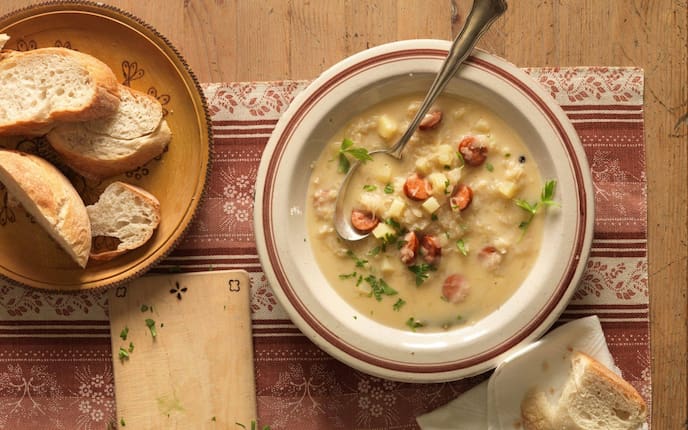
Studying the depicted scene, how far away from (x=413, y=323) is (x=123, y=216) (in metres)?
1.29

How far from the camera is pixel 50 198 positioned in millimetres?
2705

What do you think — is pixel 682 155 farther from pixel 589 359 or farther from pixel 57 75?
pixel 57 75

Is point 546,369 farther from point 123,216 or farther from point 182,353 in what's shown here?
point 123,216

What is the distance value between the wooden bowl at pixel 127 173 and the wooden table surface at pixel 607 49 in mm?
315

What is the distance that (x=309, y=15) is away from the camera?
10.0ft

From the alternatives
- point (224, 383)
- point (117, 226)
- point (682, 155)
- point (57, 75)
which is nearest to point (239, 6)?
point (57, 75)

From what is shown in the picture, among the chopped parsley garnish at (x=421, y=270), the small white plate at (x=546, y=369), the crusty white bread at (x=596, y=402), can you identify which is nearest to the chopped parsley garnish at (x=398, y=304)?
the chopped parsley garnish at (x=421, y=270)

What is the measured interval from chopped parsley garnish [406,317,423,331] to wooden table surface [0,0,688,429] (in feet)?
3.54

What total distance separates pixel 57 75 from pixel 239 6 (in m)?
0.84

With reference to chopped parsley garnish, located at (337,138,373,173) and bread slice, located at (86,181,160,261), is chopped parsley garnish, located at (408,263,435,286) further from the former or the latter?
bread slice, located at (86,181,160,261)

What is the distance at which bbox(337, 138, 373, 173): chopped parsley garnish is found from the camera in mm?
2805

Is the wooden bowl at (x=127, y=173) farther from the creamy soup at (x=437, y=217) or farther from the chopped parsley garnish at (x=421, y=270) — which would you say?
the chopped parsley garnish at (x=421, y=270)

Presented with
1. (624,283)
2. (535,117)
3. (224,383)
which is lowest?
(224,383)

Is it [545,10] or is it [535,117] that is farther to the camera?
[545,10]
